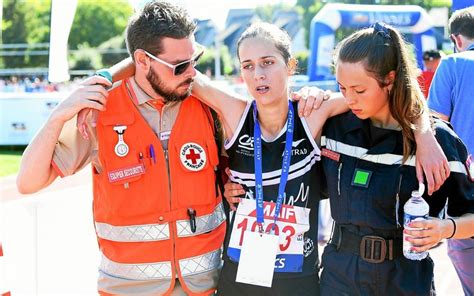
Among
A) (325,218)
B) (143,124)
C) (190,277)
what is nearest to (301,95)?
(143,124)

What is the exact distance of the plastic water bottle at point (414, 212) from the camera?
2340mm

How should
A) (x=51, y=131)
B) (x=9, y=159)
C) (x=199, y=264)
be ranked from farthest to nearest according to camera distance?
(x=9, y=159), (x=199, y=264), (x=51, y=131)

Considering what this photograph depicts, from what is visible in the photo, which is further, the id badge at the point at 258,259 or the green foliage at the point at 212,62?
the green foliage at the point at 212,62

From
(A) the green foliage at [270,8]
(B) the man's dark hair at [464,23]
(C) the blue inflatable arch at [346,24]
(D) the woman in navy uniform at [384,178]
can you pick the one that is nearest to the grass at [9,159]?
(C) the blue inflatable arch at [346,24]

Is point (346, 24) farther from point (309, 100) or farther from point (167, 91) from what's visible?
point (167, 91)

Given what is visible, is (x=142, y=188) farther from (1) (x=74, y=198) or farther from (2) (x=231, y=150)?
(1) (x=74, y=198)

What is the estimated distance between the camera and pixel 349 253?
8.55ft

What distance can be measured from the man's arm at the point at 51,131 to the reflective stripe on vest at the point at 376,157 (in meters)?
1.01

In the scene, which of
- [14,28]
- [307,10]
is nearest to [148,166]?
[14,28]

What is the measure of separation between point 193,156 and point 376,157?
2.64 ft

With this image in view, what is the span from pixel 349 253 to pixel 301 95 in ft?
2.50

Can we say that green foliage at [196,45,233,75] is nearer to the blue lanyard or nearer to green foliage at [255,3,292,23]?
green foliage at [255,3,292,23]

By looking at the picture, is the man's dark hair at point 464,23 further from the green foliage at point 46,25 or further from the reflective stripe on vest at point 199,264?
the green foliage at point 46,25

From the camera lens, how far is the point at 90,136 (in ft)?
9.33
